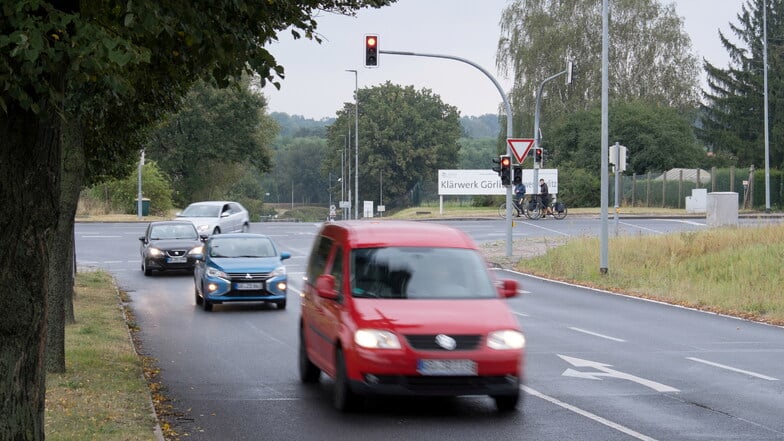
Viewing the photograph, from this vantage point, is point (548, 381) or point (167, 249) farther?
point (167, 249)

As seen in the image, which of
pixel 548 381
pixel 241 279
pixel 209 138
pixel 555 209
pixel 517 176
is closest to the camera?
pixel 548 381

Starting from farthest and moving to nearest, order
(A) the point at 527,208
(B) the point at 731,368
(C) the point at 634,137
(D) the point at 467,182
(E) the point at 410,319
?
(C) the point at 634,137 → (D) the point at 467,182 → (A) the point at 527,208 → (B) the point at 731,368 → (E) the point at 410,319

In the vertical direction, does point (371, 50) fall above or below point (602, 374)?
above

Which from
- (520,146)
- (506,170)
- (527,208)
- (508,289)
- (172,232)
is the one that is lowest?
(172,232)

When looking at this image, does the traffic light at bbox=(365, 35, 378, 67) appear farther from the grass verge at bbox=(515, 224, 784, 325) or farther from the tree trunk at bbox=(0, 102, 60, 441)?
the tree trunk at bbox=(0, 102, 60, 441)

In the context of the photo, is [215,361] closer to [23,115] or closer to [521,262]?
[23,115]

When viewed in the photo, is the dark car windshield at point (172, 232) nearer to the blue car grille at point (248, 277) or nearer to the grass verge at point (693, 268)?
the grass verge at point (693, 268)

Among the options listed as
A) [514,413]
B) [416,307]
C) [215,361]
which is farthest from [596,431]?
[215,361]

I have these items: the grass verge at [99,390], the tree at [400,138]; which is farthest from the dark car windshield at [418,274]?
the tree at [400,138]

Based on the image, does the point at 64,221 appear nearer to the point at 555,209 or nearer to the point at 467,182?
the point at 555,209

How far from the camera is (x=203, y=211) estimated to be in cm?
4328

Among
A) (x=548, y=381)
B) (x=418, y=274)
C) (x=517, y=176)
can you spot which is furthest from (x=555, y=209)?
(x=418, y=274)

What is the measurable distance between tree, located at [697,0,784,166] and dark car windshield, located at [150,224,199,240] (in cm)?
5511

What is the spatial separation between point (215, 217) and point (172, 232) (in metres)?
9.23
